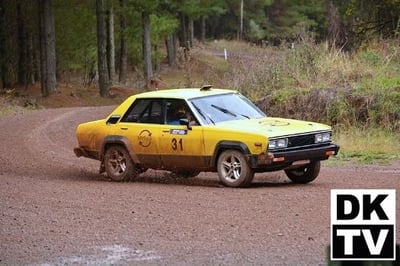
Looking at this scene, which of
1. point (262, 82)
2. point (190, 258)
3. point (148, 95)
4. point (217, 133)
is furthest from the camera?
point (262, 82)

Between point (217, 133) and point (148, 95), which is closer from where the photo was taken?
point (217, 133)

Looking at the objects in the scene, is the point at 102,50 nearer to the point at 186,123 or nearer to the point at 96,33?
the point at 96,33

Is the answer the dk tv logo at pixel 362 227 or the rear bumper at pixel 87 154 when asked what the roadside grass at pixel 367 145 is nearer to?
the rear bumper at pixel 87 154

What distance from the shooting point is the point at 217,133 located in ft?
41.9

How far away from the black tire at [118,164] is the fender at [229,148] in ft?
5.99

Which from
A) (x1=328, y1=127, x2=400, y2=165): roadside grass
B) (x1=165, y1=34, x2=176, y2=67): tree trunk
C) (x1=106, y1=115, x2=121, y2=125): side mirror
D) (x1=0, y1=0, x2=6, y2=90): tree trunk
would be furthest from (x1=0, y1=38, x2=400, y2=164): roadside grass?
(x1=165, y1=34, x2=176, y2=67): tree trunk

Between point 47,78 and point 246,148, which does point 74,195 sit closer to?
point 246,148

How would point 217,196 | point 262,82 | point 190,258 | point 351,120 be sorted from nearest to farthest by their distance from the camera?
point 190,258 < point 217,196 < point 351,120 < point 262,82

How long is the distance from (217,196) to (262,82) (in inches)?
504

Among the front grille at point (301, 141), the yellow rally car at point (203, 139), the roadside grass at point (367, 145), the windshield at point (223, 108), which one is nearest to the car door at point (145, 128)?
the yellow rally car at point (203, 139)

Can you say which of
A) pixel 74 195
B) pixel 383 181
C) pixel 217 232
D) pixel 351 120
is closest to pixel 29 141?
pixel 351 120

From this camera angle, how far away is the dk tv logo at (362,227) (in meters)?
3.48

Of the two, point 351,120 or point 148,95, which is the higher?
point 148,95

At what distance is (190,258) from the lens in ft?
24.8
